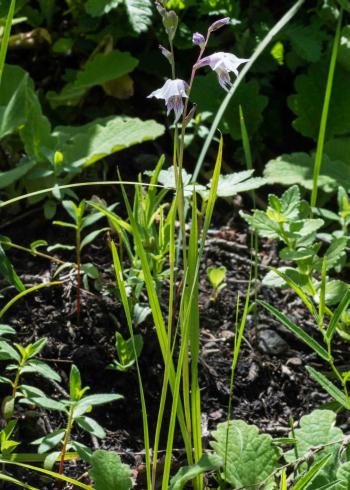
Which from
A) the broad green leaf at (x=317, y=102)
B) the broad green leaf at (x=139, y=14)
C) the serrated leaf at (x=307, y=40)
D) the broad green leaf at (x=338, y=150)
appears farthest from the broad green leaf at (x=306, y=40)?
the broad green leaf at (x=139, y=14)

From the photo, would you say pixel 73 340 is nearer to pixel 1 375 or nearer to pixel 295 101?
pixel 1 375

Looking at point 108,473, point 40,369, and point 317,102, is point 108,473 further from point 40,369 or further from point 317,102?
point 317,102

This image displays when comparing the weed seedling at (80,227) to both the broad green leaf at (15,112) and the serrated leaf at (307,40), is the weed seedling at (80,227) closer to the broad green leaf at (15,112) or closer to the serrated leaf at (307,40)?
the broad green leaf at (15,112)

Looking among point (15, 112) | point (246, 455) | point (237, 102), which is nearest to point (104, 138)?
point (15, 112)

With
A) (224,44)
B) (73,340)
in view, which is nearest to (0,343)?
(73,340)

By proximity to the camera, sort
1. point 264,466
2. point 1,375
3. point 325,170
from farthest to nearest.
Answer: point 325,170
point 1,375
point 264,466
